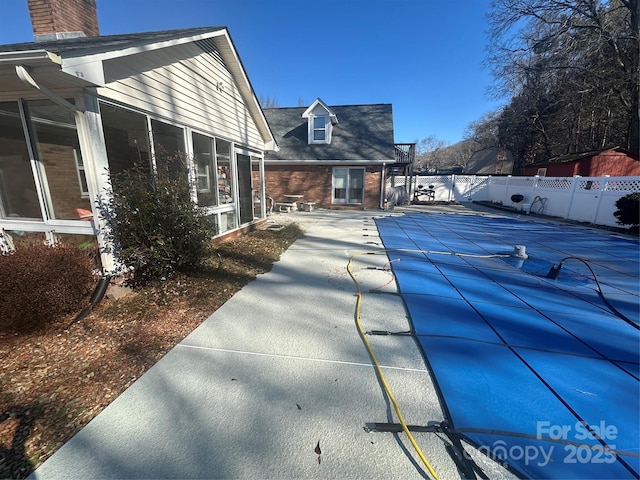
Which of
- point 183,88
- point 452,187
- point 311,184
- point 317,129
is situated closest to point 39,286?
point 183,88

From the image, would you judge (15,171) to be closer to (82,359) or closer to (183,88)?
(183,88)

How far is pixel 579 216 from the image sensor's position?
420 inches

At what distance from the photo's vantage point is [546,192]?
12805 mm

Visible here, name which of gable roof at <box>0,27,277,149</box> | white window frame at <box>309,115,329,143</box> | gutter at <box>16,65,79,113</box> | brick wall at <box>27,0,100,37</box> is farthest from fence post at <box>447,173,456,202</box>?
gutter at <box>16,65,79,113</box>

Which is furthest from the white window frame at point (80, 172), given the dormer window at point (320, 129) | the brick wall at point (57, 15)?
the dormer window at point (320, 129)

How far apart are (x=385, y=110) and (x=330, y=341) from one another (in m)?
16.3

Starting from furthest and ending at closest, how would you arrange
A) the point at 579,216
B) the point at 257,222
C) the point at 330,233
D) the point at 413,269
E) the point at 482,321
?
the point at 579,216
the point at 257,222
the point at 330,233
the point at 413,269
the point at 482,321

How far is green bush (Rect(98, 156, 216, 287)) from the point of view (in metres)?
3.39

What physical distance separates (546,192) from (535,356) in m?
14.3

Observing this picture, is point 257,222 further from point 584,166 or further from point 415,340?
point 584,166

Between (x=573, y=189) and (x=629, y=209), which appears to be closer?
(x=629, y=209)

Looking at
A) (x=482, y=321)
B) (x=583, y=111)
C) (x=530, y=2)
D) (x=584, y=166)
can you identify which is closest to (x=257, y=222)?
(x=482, y=321)

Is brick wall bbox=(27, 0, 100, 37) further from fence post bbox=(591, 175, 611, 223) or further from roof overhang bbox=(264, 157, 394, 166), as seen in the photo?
fence post bbox=(591, 175, 611, 223)

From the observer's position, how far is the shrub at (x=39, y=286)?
251cm
